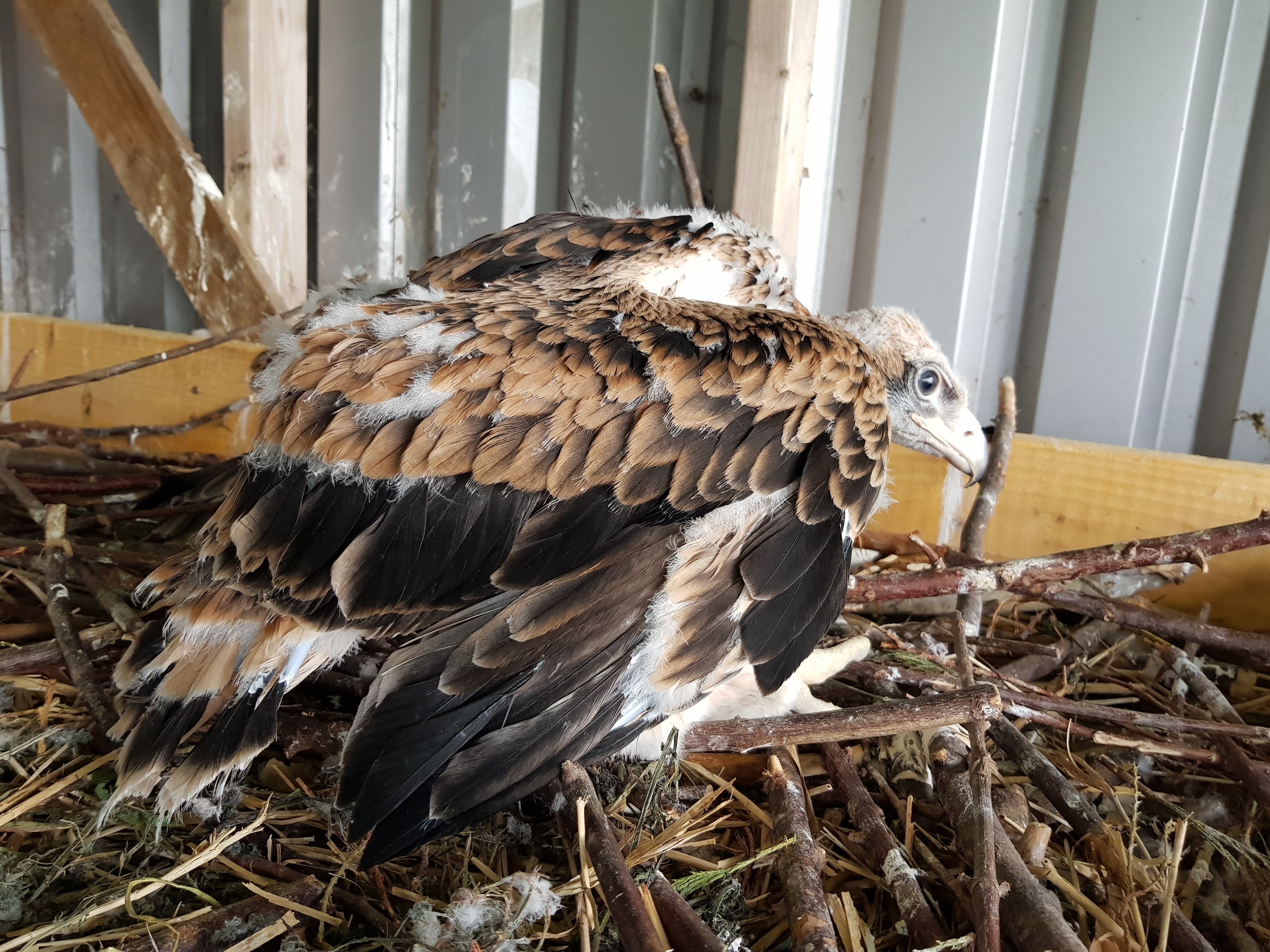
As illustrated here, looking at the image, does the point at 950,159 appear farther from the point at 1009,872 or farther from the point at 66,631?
the point at 66,631

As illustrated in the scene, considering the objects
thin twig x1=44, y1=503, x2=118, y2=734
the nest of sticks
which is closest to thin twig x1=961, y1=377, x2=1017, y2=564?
the nest of sticks

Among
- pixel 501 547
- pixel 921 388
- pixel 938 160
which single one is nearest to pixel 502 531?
pixel 501 547

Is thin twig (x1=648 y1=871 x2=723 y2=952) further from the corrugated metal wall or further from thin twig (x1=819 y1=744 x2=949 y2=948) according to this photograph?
the corrugated metal wall

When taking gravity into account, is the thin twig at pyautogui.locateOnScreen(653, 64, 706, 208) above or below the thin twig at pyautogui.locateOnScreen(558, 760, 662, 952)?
above

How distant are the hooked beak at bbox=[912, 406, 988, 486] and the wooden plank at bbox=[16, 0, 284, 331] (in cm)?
213

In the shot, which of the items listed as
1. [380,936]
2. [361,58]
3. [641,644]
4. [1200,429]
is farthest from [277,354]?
[1200,429]

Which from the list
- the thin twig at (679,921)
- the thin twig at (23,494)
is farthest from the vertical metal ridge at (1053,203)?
the thin twig at (23,494)

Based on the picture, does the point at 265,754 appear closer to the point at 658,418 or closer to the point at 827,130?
the point at 658,418

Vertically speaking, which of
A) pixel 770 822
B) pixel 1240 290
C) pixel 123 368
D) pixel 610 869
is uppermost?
pixel 1240 290

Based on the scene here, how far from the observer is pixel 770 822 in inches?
49.9

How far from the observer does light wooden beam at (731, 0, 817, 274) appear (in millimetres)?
1938

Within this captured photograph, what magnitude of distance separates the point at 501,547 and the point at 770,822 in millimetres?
628

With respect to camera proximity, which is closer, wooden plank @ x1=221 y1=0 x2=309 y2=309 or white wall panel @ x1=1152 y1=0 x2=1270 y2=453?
white wall panel @ x1=1152 y1=0 x2=1270 y2=453

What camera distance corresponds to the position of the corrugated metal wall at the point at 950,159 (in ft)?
8.13
